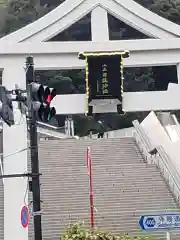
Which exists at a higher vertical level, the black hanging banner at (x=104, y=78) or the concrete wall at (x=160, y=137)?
the black hanging banner at (x=104, y=78)

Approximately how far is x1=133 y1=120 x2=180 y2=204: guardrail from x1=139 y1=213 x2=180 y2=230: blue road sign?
729 centimetres

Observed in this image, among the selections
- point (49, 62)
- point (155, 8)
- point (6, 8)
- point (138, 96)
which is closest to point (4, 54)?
point (49, 62)

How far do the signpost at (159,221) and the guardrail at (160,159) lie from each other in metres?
7.29

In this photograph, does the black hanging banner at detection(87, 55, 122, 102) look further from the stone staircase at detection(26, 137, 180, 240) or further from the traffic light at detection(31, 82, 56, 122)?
the traffic light at detection(31, 82, 56, 122)

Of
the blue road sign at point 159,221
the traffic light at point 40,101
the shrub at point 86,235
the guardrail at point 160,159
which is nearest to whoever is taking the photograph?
the traffic light at point 40,101

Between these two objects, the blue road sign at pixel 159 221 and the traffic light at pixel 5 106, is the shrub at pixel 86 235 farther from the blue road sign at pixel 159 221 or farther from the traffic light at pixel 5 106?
the traffic light at pixel 5 106

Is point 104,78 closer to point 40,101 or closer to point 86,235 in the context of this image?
point 86,235

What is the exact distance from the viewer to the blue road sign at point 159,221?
8180mm

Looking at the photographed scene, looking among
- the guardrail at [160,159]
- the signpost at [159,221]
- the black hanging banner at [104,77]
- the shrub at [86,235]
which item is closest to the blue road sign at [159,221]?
the signpost at [159,221]

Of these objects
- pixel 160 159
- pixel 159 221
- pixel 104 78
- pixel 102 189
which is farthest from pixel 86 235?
pixel 160 159

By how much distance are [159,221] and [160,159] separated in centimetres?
942

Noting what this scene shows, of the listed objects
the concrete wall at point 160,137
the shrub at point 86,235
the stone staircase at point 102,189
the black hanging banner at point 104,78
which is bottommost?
the shrub at point 86,235

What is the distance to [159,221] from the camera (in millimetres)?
8211

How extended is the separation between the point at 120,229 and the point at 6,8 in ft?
121
